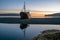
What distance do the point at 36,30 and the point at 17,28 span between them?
950 mm

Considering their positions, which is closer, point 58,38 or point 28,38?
point 58,38

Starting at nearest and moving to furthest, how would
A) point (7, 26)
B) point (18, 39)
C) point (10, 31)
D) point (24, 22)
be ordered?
1. point (18, 39)
2. point (24, 22)
3. point (10, 31)
4. point (7, 26)

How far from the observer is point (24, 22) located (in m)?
6.98

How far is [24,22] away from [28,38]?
973mm

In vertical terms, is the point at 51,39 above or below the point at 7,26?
above

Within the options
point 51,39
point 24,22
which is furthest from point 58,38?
point 24,22

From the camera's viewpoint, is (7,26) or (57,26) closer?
(57,26)

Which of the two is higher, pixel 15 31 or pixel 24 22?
pixel 24 22

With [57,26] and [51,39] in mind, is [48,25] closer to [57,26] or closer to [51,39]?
[57,26]

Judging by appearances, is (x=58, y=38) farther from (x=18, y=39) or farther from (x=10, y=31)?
(x=10, y=31)

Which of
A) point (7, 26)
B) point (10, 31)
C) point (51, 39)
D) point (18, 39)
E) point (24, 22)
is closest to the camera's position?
point (51, 39)

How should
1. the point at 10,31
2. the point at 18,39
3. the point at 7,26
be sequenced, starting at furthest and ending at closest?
1. the point at 7,26
2. the point at 10,31
3. the point at 18,39

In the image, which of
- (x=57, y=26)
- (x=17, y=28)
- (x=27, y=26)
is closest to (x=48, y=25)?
(x=57, y=26)

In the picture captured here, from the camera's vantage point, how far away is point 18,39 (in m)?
6.11
